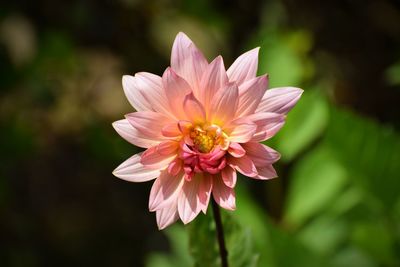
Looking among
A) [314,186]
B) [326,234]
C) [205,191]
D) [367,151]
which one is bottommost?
[326,234]

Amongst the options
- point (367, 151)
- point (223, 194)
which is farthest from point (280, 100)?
point (367, 151)

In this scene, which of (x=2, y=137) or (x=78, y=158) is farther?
(x=78, y=158)

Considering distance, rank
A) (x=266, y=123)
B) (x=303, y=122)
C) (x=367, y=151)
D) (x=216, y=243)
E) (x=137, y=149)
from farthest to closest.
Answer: (x=137, y=149) < (x=303, y=122) < (x=367, y=151) < (x=216, y=243) < (x=266, y=123)

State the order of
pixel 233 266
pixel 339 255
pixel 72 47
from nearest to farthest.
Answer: pixel 233 266
pixel 339 255
pixel 72 47

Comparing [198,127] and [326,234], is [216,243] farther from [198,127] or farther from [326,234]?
[326,234]

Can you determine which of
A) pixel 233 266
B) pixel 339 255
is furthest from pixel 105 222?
pixel 233 266

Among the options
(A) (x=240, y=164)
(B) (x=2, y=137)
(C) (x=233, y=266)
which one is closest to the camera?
(A) (x=240, y=164)

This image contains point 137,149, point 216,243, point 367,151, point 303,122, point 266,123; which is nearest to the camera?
point 266,123

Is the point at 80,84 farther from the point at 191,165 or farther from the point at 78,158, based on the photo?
the point at 191,165
